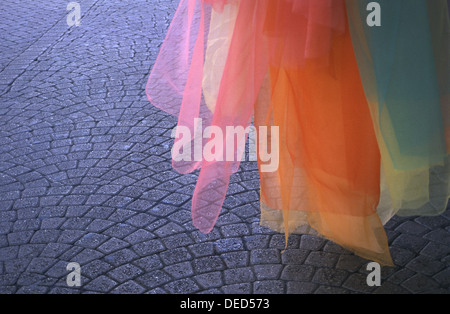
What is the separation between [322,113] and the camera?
103 inches

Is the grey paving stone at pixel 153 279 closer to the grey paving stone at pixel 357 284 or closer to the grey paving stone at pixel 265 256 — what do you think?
the grey paving stone at pixel 265 256

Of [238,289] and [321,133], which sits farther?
[238,289]

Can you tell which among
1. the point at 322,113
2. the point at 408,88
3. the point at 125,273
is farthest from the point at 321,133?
the point at 125,273

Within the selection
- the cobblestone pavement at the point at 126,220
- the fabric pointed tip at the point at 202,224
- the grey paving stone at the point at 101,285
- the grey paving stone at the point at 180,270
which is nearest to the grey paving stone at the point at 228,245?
the cobblestone pavement at the point at 126,220

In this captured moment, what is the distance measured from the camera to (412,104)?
2.54 metres

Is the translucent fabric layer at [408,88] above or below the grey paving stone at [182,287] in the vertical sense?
above

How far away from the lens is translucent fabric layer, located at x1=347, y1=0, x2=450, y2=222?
7.98 ft

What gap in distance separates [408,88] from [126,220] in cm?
175

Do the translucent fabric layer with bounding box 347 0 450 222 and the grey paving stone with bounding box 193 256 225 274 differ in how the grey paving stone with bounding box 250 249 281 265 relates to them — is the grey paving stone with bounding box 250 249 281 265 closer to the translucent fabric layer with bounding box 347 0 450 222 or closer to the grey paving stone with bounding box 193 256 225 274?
the grey paving stone with bounding box 193 256 225 274

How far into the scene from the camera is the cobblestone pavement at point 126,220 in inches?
112

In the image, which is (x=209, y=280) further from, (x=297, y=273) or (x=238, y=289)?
(x=297, y=273)

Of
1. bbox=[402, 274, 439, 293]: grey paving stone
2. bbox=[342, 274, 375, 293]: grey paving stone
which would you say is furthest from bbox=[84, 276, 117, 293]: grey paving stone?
bbox=[402, 274, 439, 293]: grey paving stone
